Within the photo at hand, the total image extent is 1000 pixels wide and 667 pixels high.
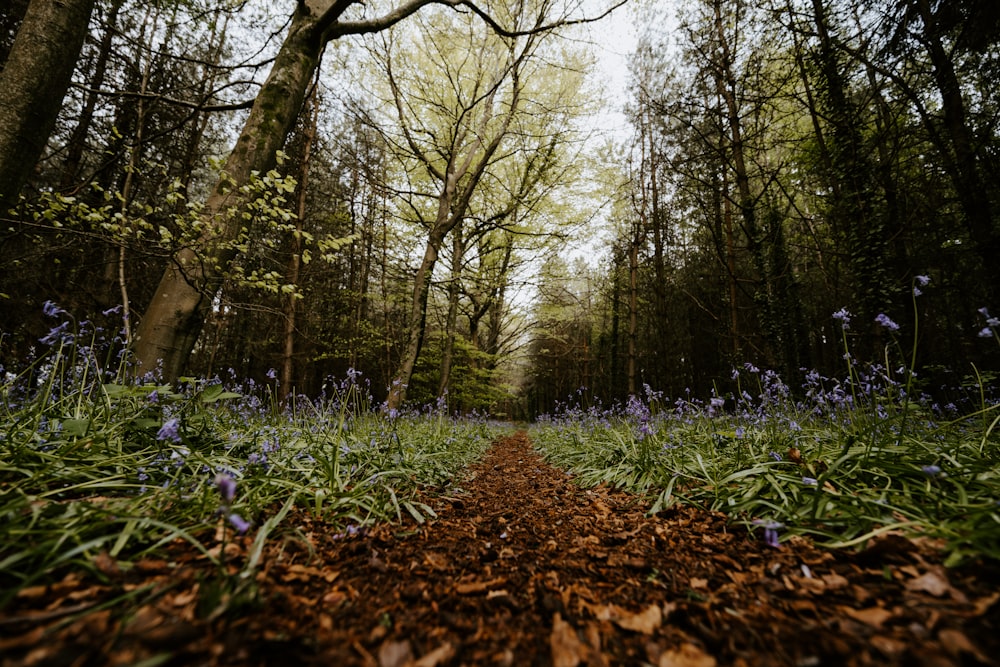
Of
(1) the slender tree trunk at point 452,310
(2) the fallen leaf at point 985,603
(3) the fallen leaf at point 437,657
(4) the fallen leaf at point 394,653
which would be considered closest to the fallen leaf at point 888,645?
(2) the fallen leaf at point 985,603

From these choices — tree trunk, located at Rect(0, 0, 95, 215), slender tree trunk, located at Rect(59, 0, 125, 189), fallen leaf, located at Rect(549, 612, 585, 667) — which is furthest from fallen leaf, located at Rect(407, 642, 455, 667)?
slender tree trunk, located at Rect(59, 0, 125, 189)

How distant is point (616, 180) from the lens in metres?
11.1

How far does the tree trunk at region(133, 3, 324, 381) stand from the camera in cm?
338

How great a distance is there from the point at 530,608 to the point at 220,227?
418 cm

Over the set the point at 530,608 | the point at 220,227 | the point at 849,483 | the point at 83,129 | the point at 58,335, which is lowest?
the point at 530,608

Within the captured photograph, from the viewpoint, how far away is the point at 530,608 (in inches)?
51.5

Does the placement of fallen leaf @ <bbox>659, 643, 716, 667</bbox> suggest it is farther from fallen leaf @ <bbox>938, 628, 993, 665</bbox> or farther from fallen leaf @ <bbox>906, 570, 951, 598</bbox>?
fallen leaf @ <bbox>906, 570, 951, 598</bbox>

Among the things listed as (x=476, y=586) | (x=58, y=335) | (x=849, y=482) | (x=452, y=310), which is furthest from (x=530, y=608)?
(x=452, y=310)

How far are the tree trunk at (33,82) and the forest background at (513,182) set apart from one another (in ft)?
0.25

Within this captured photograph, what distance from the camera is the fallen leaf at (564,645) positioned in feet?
3.27

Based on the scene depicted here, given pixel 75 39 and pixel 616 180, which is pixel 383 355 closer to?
pixel 616 180

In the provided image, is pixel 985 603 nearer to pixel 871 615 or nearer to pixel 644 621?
pixel 871 615

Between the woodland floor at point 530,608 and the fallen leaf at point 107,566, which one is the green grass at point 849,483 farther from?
the fallen leaf at point 107,566

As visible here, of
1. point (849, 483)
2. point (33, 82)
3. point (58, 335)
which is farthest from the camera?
point (33, 82)
